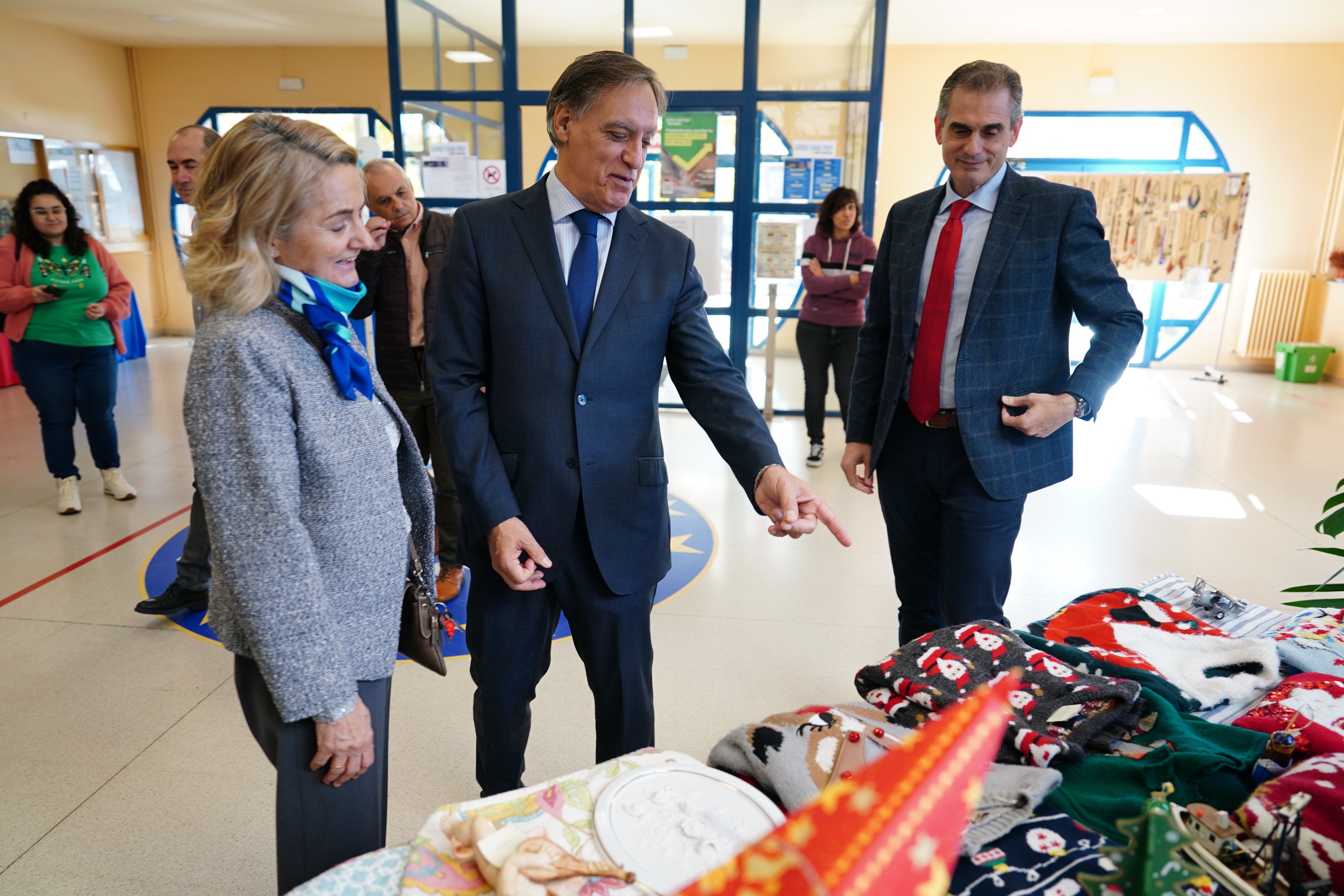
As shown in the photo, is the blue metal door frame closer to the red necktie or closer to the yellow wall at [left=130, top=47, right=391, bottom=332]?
the yellow wall at [left=130, top=47, right=391, bottom=332]

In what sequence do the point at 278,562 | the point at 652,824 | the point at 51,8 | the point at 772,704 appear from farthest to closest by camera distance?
the point at 51,8 → the point at 772,704 → the point at 278,562 → the point at 652,824

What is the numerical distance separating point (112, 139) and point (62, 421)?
25.9ft

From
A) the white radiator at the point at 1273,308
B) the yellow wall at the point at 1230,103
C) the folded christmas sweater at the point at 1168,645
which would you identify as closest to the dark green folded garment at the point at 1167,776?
the folded christmas sweater at the point at 1168,645

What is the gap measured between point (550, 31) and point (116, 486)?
4.40m

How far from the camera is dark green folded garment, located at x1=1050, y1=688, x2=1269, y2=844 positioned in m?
1.25

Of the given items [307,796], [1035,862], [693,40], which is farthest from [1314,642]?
[693,40]

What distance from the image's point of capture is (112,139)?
1037cm

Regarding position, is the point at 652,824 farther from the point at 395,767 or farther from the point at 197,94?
the point at 197,94

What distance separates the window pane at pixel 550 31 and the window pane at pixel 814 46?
1128mm

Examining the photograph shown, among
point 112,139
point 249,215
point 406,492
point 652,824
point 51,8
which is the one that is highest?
point 51,8

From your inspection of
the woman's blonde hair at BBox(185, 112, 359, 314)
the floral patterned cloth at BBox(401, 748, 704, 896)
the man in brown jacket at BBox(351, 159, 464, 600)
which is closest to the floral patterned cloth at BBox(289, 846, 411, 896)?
the floral patterned cloth at BBox(401, 748, 704, 896)

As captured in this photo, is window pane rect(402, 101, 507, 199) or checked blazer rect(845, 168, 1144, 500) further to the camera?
window pane rect(402, 101, 507, 199)

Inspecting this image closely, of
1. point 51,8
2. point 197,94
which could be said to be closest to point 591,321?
point 51,8

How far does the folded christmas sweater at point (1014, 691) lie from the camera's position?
136cm
